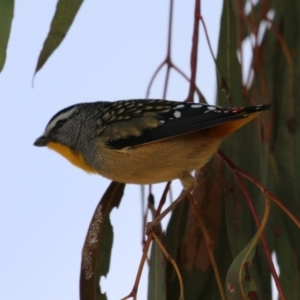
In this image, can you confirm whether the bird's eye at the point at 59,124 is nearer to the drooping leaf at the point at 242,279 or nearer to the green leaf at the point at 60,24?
the green leaf at the point at 60,24

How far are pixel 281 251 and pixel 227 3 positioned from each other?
913 millimetres

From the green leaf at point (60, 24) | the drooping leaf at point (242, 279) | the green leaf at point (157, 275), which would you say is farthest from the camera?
the green leaf at point (60, 24)

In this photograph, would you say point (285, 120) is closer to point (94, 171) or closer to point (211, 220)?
point (211, 220)

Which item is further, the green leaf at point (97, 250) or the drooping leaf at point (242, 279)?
the green leaf at point (97, 250)

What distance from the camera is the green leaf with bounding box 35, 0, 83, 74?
264cm

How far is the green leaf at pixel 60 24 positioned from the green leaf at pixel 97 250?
20.5 inches

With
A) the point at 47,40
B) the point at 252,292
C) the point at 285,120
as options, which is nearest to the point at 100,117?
the point at 47,40

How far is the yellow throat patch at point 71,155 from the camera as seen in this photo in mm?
2910

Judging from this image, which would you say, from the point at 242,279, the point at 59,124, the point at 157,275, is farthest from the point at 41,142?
the point at 242,279

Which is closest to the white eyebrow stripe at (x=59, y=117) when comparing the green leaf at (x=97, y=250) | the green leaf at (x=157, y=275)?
the green leaf at (x=97, y=250)

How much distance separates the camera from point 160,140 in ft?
8.77

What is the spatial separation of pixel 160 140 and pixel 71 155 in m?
0.52

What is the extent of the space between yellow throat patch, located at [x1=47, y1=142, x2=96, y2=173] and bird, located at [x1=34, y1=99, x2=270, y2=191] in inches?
0.5

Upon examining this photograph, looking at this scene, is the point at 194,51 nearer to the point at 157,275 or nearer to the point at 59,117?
the point at 157,275
